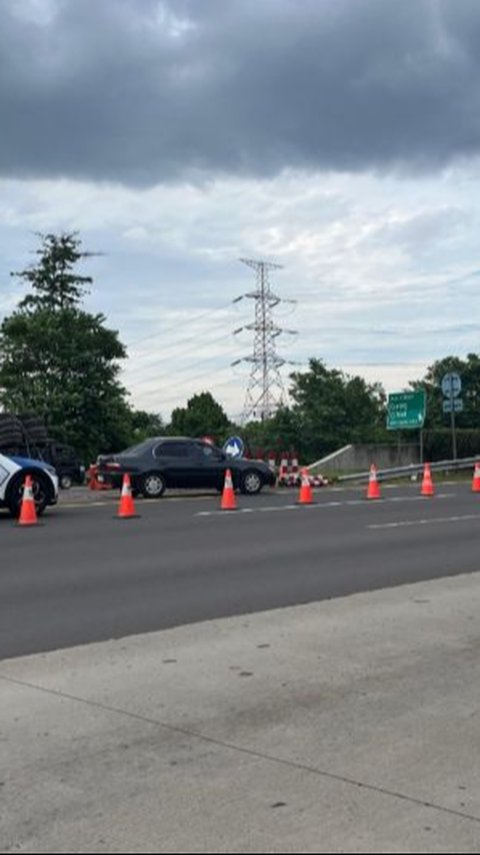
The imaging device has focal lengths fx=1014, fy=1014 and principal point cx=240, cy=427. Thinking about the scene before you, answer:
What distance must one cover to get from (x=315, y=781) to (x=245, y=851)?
0.81m

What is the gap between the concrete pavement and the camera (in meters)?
4.21

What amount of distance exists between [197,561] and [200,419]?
92797 millimetres

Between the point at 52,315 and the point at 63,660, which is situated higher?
the point at 52,315

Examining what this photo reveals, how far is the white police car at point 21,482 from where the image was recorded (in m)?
18.6

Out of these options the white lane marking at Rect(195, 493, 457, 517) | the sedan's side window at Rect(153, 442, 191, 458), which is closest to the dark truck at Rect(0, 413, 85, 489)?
the sedan's side window at Rect(153, 442, 191, 458)

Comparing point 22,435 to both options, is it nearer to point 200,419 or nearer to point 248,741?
point 248,741

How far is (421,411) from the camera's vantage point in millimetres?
35188

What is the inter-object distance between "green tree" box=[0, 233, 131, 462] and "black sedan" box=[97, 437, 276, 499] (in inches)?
968

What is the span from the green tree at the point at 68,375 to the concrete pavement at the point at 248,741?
138ft

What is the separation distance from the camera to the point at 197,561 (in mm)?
12305

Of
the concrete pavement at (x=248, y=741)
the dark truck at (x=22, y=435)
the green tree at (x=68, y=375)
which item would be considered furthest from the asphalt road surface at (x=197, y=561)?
the green tree at (x=68, y=375)

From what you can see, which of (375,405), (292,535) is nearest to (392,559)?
(292,535)

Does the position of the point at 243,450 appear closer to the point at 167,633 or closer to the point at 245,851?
the point at 167,633

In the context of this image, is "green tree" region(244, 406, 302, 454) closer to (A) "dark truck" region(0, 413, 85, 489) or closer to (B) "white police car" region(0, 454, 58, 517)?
(A) "dark truck" region(0, 413, 85, 489)
